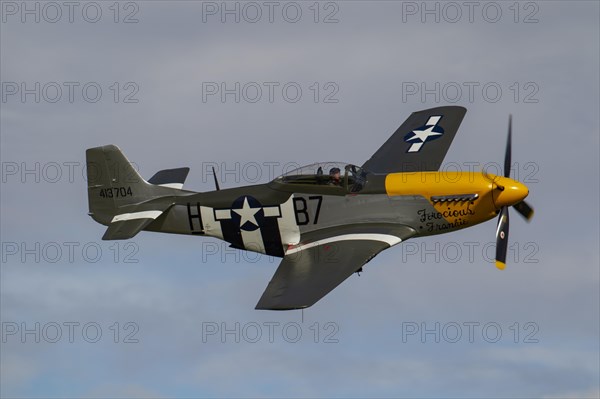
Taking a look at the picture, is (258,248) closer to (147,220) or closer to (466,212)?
(147,220)

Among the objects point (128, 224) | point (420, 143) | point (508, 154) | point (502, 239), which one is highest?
point (420, 143)

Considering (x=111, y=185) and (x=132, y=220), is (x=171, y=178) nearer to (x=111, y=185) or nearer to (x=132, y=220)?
(x=111, y=185)

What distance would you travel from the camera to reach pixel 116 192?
30609mm

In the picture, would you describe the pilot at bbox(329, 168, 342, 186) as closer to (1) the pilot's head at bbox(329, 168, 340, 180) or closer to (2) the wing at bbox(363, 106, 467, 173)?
(1) the pilot's head at bbox(329, 168, 340, 180)

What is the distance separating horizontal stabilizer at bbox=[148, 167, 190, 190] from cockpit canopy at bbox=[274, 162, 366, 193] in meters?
3.67

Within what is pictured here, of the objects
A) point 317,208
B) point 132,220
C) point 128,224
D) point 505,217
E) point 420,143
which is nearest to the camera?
point 505,217

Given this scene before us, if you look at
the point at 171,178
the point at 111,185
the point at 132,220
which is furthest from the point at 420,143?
the point at 111,185

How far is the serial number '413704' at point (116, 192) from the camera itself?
3058cm

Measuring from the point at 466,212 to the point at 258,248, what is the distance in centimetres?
500

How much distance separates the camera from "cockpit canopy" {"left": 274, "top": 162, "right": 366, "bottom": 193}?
28.4 metres

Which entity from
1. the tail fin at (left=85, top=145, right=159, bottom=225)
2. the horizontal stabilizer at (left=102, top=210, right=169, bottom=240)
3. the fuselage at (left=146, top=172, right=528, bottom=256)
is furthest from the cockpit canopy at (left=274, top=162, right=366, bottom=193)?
the tail fin at (left=85, top=145, right=159, bottom=225)

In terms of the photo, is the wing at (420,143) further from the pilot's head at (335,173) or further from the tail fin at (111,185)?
the tail fin at (111,185)

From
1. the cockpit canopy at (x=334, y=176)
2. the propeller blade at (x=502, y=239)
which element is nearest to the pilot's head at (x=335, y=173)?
the cockpit canopy at (x=334, y=176)

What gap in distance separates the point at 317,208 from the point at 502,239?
4.26 metres
